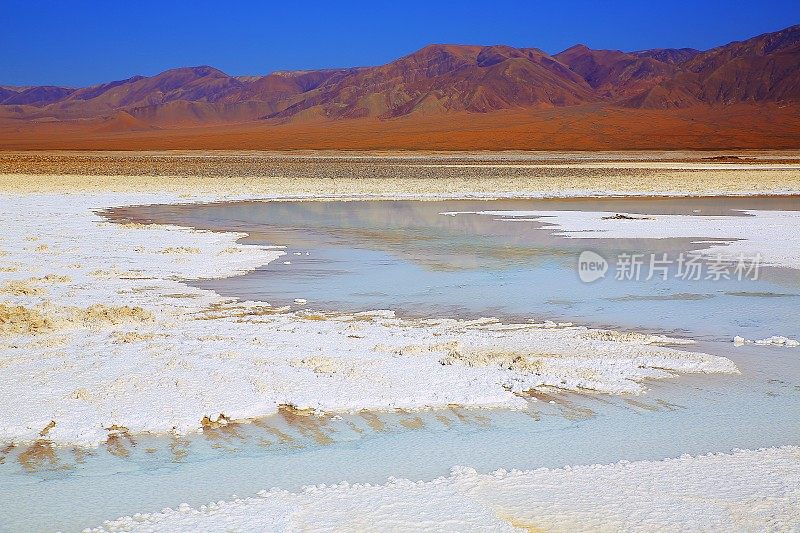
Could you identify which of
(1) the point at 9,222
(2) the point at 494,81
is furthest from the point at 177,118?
(1) the point at 9,222

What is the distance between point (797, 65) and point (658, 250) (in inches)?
4762

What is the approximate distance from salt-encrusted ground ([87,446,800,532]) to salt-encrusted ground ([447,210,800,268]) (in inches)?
291

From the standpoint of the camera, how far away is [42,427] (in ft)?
16.5

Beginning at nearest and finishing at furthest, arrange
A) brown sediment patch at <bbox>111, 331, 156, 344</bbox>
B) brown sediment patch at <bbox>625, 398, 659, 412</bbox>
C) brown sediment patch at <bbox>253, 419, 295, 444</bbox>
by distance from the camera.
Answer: brown sediment patch at <bbox>253, 419, 295, 444</bbox> < brown sediment patch at <bbox>625, 398, 659, 412</bbox> < brown sediment patch at <bbox>111, 331, 156, 344</bbox>

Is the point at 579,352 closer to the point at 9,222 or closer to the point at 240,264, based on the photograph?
the point at 240,264

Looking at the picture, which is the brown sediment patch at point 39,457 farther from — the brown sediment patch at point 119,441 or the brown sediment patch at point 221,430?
the brown sediment patch at point 221,430

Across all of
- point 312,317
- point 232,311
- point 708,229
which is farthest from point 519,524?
A: point 708,229

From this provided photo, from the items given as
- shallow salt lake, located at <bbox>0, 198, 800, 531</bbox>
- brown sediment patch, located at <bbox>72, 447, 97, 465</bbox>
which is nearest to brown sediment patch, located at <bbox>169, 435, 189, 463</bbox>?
shallow salt lake, located at <bbox>0, 198, 800, 531</bbox>

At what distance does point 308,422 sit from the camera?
17.1 feet

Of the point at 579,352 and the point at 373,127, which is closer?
the point at 579,352

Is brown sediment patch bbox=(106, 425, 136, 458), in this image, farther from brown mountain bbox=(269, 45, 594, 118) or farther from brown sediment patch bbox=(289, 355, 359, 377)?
brown mountain bbox=(269, 45, 594, 118)

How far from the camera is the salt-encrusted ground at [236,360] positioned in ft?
17.7

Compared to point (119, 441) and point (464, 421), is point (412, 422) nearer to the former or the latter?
point (464, 421)

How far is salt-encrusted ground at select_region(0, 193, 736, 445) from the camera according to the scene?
5383 mm
